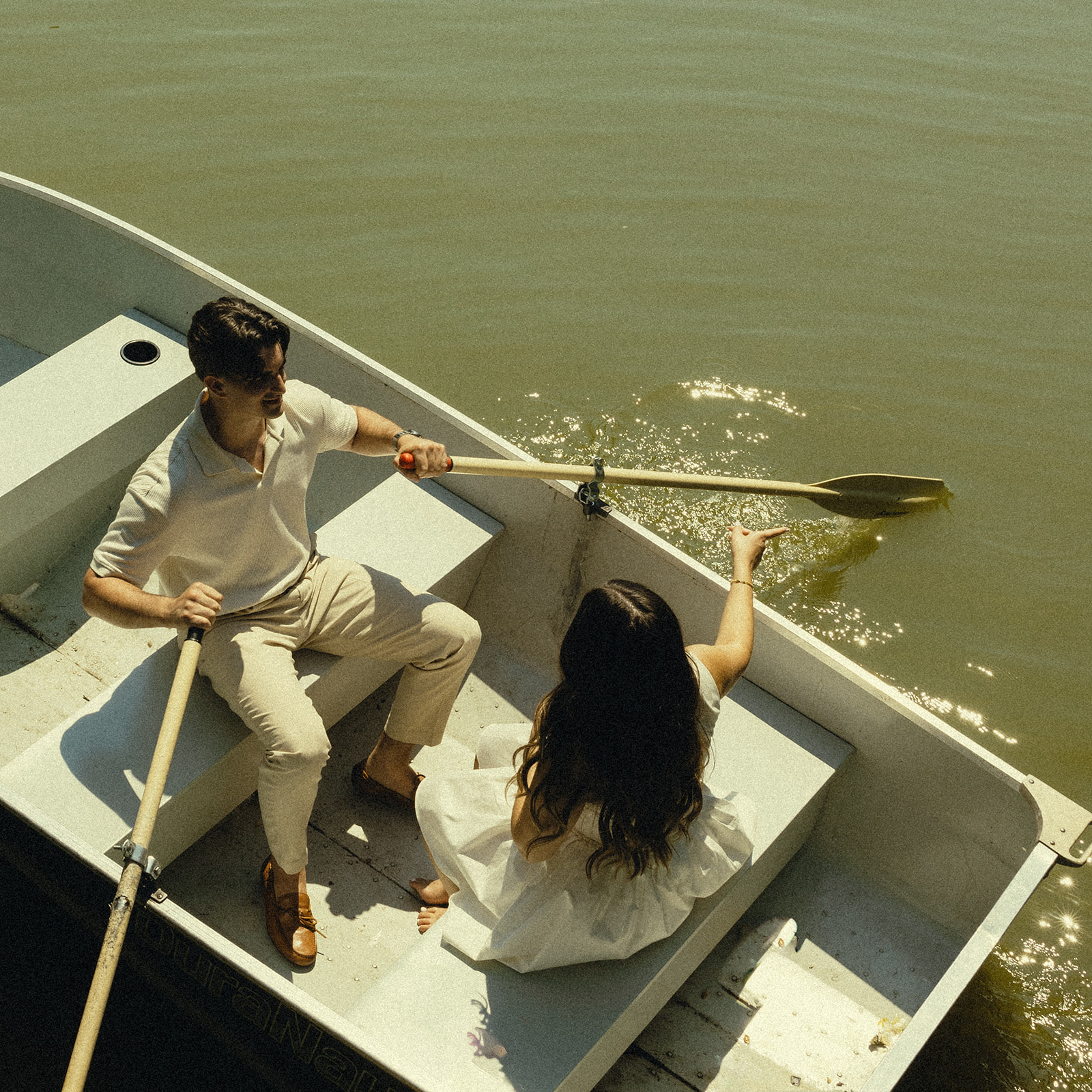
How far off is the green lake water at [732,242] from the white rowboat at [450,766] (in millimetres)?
690

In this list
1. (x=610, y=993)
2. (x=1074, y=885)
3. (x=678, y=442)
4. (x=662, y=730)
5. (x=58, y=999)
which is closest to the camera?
(x=662, y=730)

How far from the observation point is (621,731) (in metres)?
1.88

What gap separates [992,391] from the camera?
5203mm

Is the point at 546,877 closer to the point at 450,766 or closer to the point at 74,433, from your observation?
the point at 450,766

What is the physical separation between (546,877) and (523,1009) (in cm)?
30

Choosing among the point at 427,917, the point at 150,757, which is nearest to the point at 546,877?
the point at 427,917

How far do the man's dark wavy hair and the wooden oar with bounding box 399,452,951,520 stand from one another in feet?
1.90

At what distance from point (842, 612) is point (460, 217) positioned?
3.20 meters

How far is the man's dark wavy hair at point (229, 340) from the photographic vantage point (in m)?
2.31

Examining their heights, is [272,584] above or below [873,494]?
above

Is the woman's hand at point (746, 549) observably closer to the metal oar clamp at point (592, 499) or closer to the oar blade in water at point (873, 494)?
the metal oar clamp at point (592, 499)

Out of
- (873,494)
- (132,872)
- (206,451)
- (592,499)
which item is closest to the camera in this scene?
(132,872)

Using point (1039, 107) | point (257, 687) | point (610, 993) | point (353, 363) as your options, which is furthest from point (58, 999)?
point (1039, 107)

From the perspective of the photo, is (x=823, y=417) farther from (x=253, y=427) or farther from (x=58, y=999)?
(x=58, y=999)
